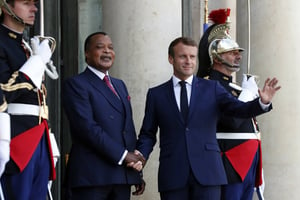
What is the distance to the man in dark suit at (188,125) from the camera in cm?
515

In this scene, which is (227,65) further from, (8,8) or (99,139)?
(8,8)

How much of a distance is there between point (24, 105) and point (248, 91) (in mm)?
1842

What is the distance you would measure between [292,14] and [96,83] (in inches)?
108

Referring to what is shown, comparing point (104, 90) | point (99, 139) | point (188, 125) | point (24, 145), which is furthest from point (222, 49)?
point (24, 145)

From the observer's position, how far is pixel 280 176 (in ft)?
24.1

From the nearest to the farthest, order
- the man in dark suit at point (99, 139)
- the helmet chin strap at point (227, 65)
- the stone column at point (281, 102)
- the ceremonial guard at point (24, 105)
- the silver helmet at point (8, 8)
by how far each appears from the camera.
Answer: the ceremonial guard at point (24, 105) < the silver helmet at point (8, 8) < the man in dark suit at point (99, 139) < the helmet chin strap at point (227, 65) < the stone column at point (281, 102)

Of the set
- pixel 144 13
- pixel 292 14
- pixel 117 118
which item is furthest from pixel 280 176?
pixel 117 118

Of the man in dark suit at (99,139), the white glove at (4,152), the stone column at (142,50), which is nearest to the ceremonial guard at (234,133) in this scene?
the stone column at (142,50)

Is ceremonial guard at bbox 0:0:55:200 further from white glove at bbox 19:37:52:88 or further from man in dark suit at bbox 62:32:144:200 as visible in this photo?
man in dark suit at bbox 62:32:144:200

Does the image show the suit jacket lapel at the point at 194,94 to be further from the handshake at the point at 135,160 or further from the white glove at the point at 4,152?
the white glove at the point at 4,152

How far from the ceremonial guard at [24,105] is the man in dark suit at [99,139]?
15.6 inches

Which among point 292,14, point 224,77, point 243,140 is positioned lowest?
point 243,140

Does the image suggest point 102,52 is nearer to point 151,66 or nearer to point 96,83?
point 96,83

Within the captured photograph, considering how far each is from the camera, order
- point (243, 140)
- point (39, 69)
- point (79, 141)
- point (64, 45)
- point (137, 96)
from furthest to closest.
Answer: point (64, 45)
point (137, 96)
point (243, 140)
point (79, 141)
point (39, 69)
